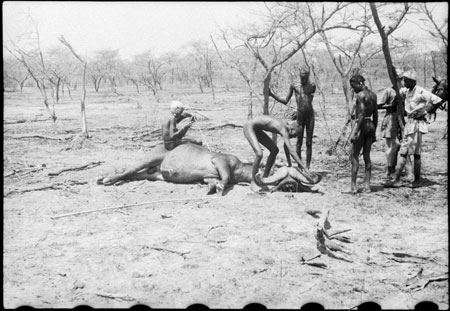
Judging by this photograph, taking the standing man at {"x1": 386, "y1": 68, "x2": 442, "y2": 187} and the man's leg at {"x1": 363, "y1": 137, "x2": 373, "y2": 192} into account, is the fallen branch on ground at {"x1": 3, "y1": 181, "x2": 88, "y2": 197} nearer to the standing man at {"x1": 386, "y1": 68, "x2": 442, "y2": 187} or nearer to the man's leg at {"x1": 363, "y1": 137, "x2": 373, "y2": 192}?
the man's leg at {"x1": 363, "y1": 137, "x2": 373, "y2": 192}

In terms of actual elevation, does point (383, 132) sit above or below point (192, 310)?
above

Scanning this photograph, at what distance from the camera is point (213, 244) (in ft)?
15.4

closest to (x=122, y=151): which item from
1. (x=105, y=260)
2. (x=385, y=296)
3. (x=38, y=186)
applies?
(x=38, y=186)

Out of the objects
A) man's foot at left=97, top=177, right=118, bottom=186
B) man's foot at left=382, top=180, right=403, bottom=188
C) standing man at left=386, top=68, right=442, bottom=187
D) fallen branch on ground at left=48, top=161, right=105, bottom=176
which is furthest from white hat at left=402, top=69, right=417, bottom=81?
fallen branch on ground at left=48, top=161, right=105, bottom=176

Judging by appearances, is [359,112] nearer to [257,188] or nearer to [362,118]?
[362,118]

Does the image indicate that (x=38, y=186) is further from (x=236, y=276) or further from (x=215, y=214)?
(x=236, y=276)

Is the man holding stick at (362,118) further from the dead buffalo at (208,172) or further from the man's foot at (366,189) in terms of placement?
the dead buffalo at (208,172)

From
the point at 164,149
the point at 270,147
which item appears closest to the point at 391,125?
the point at 270,147

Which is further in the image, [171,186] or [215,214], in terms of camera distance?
[171,186]

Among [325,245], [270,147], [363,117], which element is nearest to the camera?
[325,245]

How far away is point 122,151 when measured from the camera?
10156mm

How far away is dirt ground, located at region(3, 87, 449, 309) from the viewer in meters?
3.61

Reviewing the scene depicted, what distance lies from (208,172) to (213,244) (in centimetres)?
237

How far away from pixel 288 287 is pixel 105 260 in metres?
1.76
